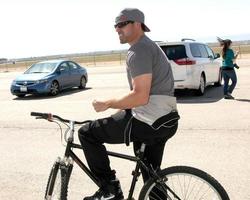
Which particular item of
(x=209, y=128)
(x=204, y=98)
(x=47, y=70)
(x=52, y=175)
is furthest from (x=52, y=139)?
(x=47, y=70)

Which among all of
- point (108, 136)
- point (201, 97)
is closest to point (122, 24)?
point (108, 136)

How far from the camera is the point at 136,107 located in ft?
12.7

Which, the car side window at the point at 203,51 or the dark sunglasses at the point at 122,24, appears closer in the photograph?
the dark sunglasses at the point at 122,24

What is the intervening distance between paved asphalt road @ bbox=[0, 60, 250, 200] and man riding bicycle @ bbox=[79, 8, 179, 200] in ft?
5.45

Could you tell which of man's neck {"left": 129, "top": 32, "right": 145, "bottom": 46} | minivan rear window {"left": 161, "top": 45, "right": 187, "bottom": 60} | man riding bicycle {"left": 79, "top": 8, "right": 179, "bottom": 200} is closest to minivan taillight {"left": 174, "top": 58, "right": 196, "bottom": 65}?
minivan rear window {"left": 161, "top": 45, "right": 187, "bottom": 60}

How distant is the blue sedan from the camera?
17578 millimetres

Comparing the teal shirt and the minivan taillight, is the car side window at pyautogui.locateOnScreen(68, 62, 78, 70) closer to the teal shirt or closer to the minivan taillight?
the minivan taillight

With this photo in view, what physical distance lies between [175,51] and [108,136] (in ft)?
35.9

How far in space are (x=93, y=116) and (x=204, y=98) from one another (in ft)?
13.8

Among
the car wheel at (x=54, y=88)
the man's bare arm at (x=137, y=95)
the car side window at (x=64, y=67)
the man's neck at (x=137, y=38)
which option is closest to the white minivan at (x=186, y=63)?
the car wheel at (x=54, y=88)

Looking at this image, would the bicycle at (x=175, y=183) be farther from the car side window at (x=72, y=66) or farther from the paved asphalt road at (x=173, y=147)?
the car side window at (x=72, y=66)

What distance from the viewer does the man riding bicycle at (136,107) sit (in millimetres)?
3684

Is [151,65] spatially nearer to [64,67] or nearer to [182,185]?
[182,185]

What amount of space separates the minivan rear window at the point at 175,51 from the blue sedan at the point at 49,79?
5423 millimetres
